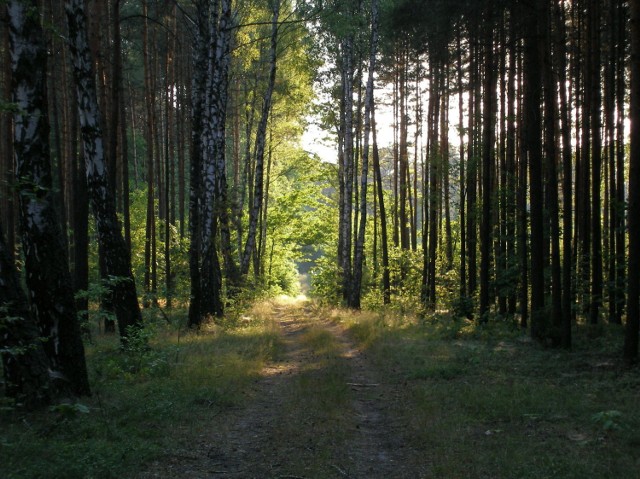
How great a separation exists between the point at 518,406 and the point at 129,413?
5.46 metres

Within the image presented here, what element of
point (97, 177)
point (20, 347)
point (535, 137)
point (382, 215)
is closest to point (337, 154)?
point (382, 215)

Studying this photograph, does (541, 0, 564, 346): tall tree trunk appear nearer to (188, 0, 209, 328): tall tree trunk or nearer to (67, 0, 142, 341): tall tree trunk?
(188, 0, 209, 328): tall tree trunk

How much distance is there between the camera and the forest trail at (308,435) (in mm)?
5426

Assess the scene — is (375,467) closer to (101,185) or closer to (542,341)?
(101,185)

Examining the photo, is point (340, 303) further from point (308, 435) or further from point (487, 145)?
point (308, 435)

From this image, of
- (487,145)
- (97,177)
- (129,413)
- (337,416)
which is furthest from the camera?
(487,145)

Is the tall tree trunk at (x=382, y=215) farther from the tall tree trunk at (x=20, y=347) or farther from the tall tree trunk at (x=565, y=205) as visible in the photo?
the tall tree trunk at (x=20, y=347)

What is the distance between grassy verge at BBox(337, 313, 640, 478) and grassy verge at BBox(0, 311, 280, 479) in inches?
119

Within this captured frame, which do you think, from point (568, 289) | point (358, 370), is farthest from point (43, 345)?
point (568, 289)

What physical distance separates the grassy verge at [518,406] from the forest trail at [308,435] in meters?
0.37

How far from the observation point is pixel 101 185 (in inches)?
382

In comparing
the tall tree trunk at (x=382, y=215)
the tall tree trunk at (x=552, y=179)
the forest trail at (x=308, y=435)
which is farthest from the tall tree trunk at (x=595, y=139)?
the tall tree trunk at (x=382, y=215)

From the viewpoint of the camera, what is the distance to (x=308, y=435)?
656 cm

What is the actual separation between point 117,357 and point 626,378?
9.30 m
